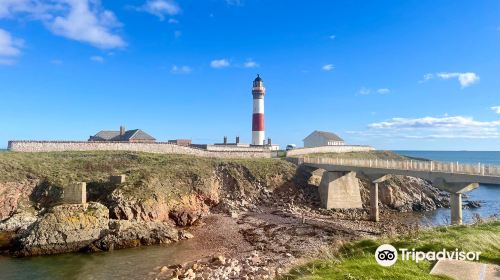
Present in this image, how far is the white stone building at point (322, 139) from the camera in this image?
78625mm

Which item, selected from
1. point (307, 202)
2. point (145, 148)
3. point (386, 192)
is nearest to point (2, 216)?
point (145, 148)

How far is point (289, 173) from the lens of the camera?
2007 inches

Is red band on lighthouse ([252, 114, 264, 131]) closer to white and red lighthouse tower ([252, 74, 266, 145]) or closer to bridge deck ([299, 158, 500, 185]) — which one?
white and red lighthouse tower ([252, 74, 266, 145])

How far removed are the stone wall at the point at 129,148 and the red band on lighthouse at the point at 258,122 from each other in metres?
9.40

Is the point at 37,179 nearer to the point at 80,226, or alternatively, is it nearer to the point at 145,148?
the point at 80,226

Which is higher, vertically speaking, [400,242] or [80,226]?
[400,242]

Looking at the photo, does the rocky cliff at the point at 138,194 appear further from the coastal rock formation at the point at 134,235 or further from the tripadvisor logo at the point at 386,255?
the tripadvisor logo at the point at 386,255

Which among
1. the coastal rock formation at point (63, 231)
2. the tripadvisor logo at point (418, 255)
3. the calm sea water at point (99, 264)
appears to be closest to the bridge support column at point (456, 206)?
the calm sea water at point (99, 264)

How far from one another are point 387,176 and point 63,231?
3307 centimetres

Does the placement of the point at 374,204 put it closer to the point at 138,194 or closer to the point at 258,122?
the point at 138,194

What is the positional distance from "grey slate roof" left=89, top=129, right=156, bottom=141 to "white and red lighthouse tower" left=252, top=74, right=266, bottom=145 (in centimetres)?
1946

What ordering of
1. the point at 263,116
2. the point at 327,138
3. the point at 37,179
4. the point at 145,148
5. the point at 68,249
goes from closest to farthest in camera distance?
the point at 68,249, the point at 37,179, the point at 145,148, the point at 263,116, the point at 327,138

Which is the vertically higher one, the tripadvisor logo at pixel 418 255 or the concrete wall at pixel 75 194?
the tripadvisor logo at pixel 418 255

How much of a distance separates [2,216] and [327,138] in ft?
201
